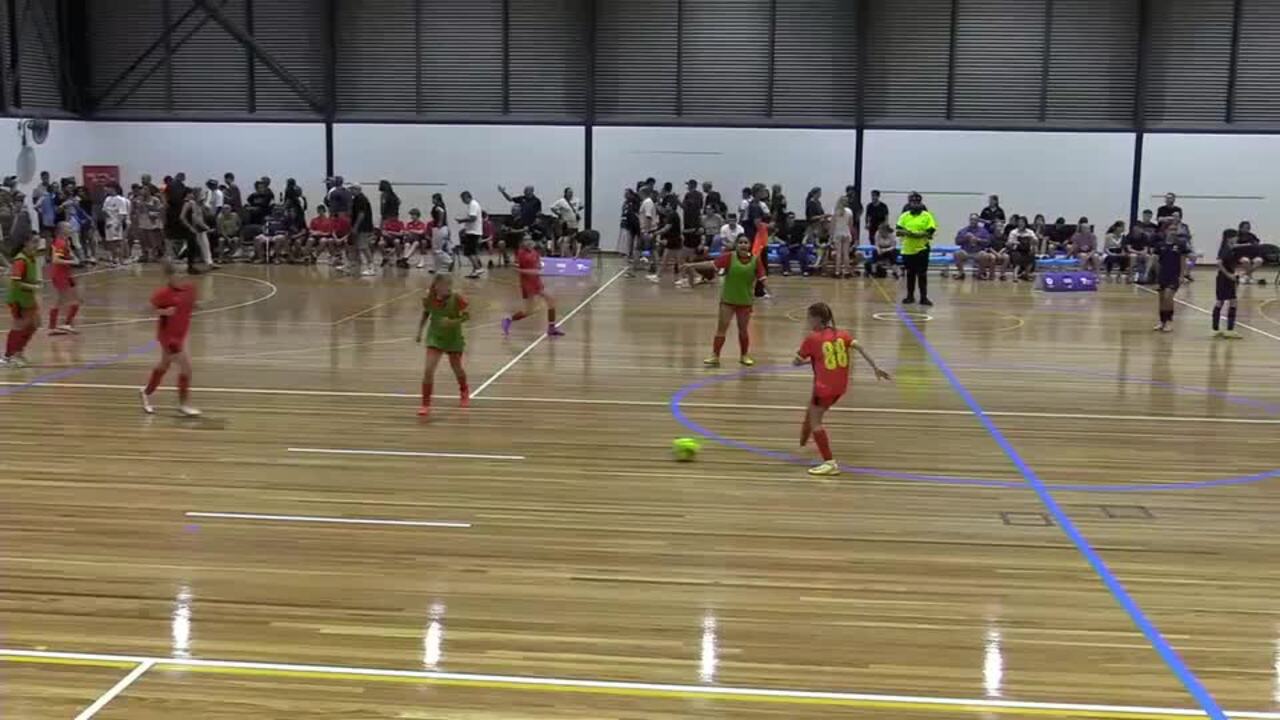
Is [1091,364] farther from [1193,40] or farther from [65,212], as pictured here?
[65,212]

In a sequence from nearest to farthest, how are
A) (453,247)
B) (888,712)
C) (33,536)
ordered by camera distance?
(888,712) < (33,536) < (453,247)

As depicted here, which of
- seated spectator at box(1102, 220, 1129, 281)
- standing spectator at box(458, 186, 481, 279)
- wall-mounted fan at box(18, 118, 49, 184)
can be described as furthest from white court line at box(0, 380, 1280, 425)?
wall-mounted fan at box(18, 118, 49, 184)

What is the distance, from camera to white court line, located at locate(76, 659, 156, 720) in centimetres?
546

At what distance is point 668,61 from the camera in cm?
3131

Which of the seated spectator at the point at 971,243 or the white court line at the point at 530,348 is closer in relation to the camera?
the white court line at the point at 530,348

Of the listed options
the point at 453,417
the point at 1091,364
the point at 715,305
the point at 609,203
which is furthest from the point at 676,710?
the point at 609,203

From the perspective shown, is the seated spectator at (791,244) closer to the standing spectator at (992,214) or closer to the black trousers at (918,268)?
the standing spectator at (992,214)

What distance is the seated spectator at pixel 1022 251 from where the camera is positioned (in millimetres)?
26922

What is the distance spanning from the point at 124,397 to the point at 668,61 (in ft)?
70.1

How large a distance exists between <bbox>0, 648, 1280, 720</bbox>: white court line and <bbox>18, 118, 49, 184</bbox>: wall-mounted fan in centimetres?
2698

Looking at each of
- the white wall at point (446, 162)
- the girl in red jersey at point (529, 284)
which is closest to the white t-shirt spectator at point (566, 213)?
the white wall at point (446, 162)

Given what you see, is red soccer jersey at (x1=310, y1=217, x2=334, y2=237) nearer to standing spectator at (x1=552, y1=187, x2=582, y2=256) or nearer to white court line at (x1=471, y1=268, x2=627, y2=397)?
standing spectator at (x1=552, y1=187, x2=582, y2=256)

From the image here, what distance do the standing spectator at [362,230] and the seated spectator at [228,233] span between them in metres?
3.19

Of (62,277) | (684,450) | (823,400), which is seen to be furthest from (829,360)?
(62,277)
